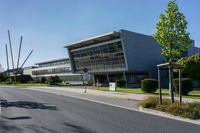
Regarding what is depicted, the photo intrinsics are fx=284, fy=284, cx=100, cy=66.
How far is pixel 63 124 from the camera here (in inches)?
412

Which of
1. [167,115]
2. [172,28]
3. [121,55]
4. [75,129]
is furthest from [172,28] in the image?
[121,55]

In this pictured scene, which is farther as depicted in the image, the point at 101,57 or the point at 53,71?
the point at 53,71

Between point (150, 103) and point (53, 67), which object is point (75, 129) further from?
point (53, 67)

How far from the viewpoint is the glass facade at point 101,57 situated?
58.4 meters

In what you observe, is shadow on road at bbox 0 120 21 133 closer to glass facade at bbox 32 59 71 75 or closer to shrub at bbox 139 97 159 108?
shrub at bbox 139 97 159 108

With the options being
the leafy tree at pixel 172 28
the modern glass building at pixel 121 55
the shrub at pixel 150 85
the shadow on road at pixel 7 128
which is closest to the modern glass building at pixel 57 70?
the modern glass building at pixel 121 55

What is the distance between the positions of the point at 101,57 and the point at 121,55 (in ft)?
24.8

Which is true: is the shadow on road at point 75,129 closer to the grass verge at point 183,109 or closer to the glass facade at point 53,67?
the grass verge at point 183,109

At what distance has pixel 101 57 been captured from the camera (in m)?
64.1

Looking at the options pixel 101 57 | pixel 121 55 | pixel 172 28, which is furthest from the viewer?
pixel 101 57

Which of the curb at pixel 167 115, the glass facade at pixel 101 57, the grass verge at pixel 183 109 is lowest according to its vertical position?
the curb at pixel 167 115

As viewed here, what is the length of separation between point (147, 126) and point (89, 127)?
78.8 inches

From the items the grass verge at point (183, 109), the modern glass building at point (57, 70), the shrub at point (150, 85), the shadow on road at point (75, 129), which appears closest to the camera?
the shadow on road at point (75, 129)

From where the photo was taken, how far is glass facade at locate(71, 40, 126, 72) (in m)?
58.4
